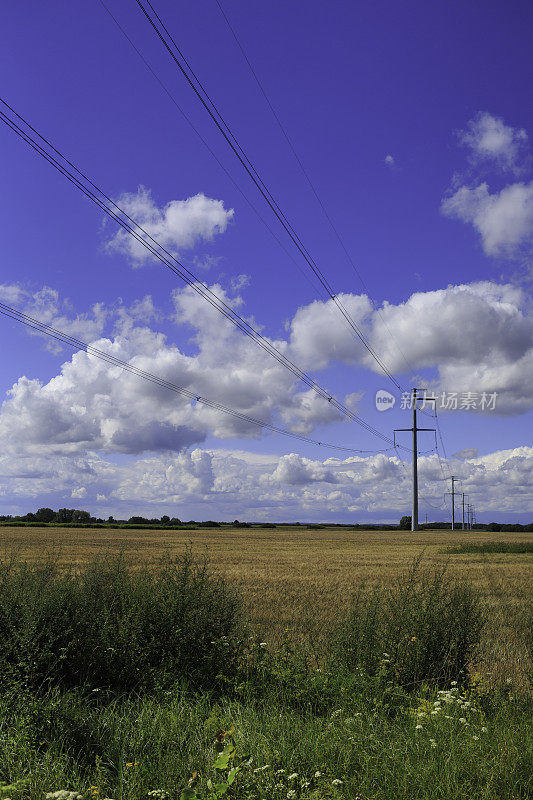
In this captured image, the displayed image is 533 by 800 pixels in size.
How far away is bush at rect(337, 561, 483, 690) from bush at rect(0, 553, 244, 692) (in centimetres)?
169

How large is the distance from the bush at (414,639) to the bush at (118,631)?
66.4 inches

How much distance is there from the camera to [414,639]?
24.6 ft

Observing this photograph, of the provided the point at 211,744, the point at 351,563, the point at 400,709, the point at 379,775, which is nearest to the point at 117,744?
the point at 211,744

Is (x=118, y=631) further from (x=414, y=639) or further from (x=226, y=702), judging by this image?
(x=414, y=639)

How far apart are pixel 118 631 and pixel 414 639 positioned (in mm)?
3991

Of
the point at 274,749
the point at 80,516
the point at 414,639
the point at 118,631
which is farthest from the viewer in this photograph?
the point at 80,516

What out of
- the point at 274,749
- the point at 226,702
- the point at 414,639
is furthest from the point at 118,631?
the point at 414,639

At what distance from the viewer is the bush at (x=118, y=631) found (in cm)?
688

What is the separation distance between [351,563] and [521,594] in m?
13.9

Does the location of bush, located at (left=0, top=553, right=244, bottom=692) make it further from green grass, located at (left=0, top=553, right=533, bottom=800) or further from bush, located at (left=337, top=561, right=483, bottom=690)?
bush, located at (left=337, top=561, right=483, bottom=690)

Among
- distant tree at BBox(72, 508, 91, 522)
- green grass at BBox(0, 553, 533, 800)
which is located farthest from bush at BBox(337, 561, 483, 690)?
distant tree at BBox(72, 508, 91, 522)

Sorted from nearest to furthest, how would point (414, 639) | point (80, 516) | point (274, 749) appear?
1. point (274, 749)
2. point (414, 639)
3. point (80, 516)

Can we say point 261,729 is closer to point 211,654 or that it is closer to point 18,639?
point 211,654

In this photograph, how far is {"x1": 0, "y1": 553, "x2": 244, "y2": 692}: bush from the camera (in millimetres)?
6875
